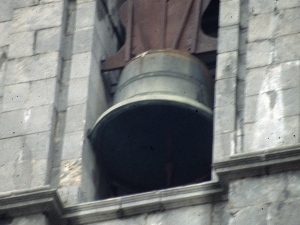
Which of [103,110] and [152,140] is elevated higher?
[103,110]

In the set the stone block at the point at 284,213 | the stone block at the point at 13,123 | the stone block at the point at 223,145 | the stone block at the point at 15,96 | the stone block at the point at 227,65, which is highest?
the stone block at the point at 227,65

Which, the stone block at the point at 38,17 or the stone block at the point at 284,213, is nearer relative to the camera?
the stone block at the point at 284,213

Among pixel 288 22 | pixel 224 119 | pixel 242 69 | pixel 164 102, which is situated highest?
pixel 288 22

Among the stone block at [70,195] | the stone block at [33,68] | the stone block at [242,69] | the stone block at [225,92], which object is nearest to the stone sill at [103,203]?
the stone block at [70,195]

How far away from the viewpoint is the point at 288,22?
65.4ft

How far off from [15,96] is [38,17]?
130cm

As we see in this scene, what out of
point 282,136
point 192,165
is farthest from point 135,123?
point 282,136

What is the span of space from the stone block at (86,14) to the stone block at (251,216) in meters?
4.06

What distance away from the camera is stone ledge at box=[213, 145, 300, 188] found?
1822 cm

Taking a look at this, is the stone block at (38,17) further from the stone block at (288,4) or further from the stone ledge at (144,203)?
the stone ledge at (144,203)

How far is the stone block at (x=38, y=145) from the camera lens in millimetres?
19641

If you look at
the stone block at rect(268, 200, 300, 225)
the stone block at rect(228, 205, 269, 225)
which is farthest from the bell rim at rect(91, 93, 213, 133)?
the stone block at rect(268, 200, 300, 225)

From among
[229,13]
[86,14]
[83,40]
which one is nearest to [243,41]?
[229,13]

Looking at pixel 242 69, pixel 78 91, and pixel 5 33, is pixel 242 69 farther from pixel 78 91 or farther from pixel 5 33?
pixel 5 33
